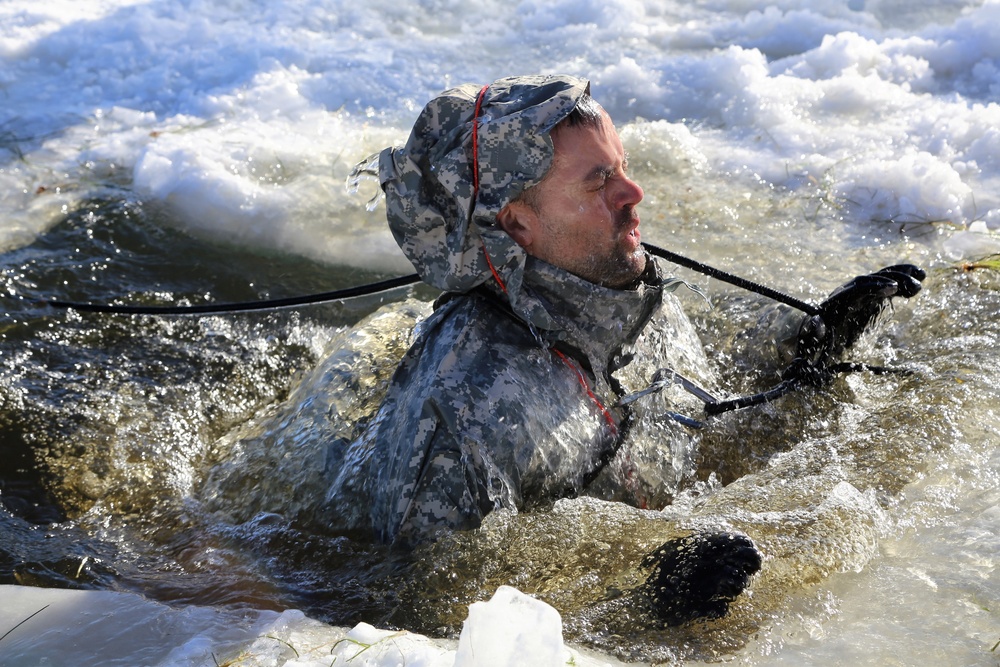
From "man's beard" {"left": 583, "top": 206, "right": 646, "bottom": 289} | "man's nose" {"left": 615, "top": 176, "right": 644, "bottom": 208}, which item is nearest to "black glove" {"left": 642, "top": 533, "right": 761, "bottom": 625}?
"man's beard" {"left": 583, "top": 206, "right": 646, "bottom": 289}

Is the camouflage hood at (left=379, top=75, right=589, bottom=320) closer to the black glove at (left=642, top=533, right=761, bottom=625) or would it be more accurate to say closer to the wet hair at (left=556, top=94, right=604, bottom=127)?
the wet hair at (left=556, top=94, right=604, bottom=127)

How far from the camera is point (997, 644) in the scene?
6.81ft

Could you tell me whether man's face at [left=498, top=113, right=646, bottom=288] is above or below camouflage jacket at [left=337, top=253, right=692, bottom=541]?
above

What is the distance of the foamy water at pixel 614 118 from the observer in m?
4.66

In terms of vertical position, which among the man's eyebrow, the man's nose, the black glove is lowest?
the black glove

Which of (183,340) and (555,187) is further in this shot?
(183,340)

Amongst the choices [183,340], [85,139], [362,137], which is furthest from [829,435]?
[85,139]

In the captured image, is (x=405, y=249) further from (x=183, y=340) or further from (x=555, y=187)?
(x=183, y=340)

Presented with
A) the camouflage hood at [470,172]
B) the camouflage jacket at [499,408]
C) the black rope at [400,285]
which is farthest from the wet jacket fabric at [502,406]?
the black rope at [400,285]

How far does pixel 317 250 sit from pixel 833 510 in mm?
2952

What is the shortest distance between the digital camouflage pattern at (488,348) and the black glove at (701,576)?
0.43 m

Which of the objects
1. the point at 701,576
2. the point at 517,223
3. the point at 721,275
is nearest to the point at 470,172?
the point at 517,223

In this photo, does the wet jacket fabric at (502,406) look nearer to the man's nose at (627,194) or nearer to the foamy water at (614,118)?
the man's nose at (627,194)

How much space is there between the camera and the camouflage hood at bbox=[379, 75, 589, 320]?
2510 millimetres
